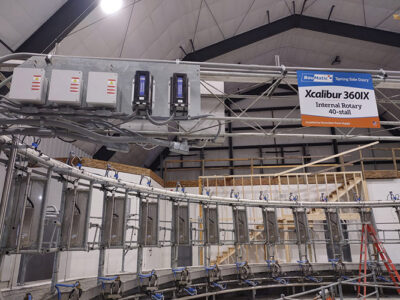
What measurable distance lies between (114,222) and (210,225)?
2.92 metres

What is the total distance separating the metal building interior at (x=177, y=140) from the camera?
11.1 feet

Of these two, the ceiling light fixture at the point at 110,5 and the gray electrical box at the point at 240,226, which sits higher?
the ceiling light fixture at the point at 110,5

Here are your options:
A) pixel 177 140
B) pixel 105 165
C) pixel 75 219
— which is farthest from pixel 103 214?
pixel 177 140

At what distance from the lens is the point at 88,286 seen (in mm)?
4719

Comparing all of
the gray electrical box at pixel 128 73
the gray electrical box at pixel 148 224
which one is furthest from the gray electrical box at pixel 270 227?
the gray electrical box at pixel 128 73

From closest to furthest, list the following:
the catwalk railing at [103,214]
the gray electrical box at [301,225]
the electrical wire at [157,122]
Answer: the electrical wire at [157,122] → the catwalk railing at [103,214] → the gray electrical box at [301,225]

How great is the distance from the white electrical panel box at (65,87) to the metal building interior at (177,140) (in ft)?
0.05

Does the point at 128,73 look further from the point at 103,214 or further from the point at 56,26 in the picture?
the point at 56,26

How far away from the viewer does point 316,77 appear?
4887 millimetres

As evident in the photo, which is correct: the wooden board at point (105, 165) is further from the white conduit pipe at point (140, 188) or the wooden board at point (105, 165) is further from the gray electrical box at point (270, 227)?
the gray electrical box at point (270, 227)

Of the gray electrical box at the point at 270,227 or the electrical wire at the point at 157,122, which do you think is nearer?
the electrical wire at the point at 157,122

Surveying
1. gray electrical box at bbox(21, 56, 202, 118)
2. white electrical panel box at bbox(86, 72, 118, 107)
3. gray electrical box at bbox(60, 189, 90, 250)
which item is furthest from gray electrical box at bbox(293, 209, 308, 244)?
white electrical panel box at bbox(86, 72, 118, 107)

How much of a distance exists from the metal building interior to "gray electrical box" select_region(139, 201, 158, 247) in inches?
1.2

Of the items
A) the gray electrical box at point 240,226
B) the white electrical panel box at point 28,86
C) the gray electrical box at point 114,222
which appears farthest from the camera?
the gray electrical box at point 240,226
